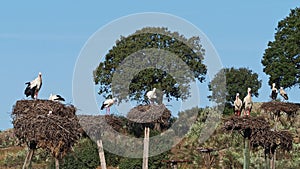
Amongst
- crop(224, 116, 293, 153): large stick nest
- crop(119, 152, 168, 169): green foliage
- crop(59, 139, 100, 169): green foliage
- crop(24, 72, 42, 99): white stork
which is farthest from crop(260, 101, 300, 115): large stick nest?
crop(24, 72, 42, 99): white stork

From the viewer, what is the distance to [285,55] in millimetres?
51625

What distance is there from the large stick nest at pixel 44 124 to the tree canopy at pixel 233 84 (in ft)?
126

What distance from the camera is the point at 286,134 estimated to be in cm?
2595

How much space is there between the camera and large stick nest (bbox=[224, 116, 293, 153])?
24.8 metres

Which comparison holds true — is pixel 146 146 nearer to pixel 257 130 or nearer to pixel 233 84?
pixel 257 130

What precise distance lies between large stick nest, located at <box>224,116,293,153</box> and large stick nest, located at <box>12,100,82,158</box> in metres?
5.68

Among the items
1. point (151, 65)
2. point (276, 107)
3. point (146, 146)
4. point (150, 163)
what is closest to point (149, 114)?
point (146, 146)

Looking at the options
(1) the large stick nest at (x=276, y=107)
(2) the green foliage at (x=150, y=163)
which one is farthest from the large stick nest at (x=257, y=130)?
(1) the large stick nest at (x=276, y=107)

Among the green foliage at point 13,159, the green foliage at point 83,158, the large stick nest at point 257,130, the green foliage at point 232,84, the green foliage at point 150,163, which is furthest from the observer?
the green foliage at point 232,84

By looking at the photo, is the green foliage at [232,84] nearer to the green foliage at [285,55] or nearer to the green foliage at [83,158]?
the green foliage at [285,55]

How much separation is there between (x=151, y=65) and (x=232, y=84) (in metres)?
12.0

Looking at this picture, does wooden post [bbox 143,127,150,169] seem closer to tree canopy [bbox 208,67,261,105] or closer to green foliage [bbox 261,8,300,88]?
green foliage [bbox 261,8,300,88]

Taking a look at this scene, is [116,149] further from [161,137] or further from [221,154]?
[221,154]

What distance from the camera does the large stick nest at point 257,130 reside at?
24.8 m
